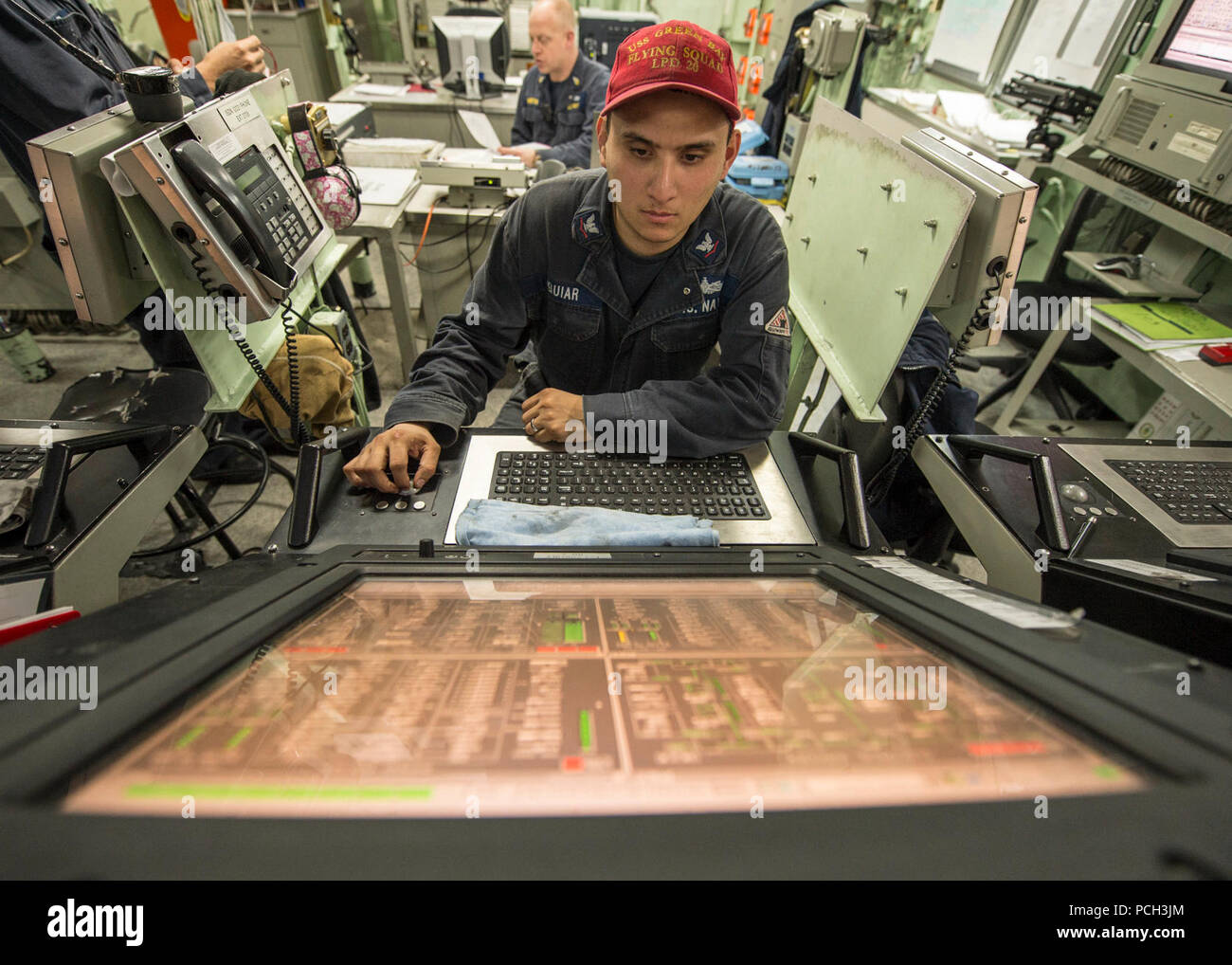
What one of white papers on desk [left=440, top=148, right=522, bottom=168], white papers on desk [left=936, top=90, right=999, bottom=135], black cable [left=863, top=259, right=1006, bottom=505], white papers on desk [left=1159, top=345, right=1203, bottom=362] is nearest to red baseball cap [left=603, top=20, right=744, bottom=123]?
black cable [left=863, top=259, right=1006, bottom=505]

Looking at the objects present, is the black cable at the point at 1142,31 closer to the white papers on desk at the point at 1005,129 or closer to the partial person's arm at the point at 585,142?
the white papers on desk at the point at 1005,129

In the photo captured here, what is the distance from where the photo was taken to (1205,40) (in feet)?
6.29

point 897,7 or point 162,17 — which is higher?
point 897,7

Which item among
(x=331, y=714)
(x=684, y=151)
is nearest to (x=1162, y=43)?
(x=684, y=151)

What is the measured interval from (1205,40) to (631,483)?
8.48 feet

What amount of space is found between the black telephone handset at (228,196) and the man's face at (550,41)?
2421mm

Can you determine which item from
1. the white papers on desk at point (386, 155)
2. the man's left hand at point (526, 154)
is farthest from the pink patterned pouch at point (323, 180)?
the man's left hand at point (526, 154)

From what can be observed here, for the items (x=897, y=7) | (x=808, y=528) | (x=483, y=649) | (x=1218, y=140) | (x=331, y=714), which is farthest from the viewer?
(x=897, y=7)

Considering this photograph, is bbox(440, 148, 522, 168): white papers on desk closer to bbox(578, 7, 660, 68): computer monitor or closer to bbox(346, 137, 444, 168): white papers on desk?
bbox(346, 137, 444, 168): white papers on desk

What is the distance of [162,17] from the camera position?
3965mm
